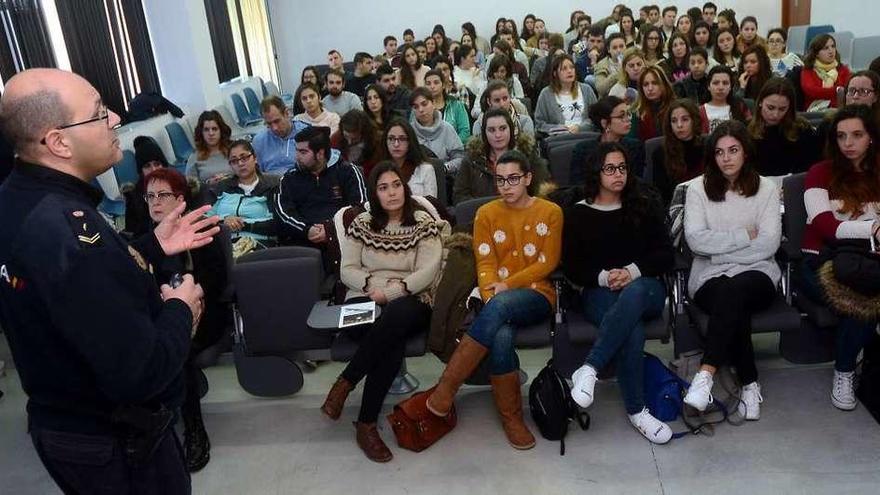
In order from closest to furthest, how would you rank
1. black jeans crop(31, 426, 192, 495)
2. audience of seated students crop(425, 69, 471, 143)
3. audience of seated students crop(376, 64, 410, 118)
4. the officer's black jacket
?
the officer's black jacket
black jeans crop(31, 426, 192, 495)
audience of seated students crop(425, 69, 471, 143)
audience of seated students crop(376, 64, 410, 118)

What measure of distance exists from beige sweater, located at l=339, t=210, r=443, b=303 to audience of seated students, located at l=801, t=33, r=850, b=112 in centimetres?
377

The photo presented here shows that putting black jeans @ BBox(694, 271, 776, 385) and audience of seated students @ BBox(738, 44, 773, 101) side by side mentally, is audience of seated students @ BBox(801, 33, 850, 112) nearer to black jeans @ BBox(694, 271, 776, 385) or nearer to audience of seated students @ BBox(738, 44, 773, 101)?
audience of seated students @ BBox(738, 44, 773, 101)

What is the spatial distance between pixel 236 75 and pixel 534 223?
8602mm

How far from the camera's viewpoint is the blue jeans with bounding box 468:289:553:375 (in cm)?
276

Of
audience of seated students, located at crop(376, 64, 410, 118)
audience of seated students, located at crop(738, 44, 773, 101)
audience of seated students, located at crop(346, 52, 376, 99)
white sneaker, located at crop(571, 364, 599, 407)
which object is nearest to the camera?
white sneaker, located at crop(571, 364, 599, 407)

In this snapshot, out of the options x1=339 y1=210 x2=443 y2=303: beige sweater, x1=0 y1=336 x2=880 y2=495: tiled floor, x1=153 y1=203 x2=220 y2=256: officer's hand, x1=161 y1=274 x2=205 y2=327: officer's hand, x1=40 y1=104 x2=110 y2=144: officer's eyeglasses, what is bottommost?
x1=0 y1=336 x2=880 y2=495: tiled floor

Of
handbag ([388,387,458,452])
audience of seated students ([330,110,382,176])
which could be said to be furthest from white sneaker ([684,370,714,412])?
audience of seated students ([330,110,382,176])

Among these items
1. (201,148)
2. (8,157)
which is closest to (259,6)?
(201,148)

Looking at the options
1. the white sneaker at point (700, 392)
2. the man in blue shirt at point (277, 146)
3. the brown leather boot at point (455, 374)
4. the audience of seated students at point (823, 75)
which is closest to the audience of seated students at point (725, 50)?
the audience of seated students at point (823, 75)

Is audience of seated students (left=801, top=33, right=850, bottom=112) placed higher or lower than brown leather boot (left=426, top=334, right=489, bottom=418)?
higher

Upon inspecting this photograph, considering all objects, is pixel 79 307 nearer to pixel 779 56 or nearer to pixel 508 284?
pixel 508 284

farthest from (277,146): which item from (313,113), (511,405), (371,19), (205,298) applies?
(371,19)

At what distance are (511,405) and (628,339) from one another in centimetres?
51

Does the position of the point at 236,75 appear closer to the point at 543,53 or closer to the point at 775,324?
the point at 543,53
